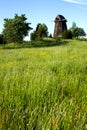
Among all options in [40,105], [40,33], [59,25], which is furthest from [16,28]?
[40,105]

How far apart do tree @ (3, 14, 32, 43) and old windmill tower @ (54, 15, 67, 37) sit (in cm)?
3347

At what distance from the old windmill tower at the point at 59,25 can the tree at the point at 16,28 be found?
3347cm

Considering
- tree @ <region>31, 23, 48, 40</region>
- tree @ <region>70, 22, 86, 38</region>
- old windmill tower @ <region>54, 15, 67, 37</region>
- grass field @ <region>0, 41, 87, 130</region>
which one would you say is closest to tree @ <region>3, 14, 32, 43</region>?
tree @ <region>31, 23, 48, 40</region>

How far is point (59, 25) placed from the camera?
111m

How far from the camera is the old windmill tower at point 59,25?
109812 millimetres

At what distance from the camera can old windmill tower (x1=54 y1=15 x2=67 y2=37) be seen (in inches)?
4323

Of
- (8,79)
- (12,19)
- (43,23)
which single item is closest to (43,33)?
(43,23)

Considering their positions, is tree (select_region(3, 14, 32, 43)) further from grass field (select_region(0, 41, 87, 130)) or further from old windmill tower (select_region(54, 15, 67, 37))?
grass field (select_region(0, 41, 87, 130))

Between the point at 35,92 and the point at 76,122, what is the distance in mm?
1860

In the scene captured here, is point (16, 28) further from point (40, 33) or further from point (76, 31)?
point (76, 31)

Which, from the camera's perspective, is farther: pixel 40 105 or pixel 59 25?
pixel 59 25

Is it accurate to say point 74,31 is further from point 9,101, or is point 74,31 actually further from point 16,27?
point 9,101

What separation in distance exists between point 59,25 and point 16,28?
39571 millimetres

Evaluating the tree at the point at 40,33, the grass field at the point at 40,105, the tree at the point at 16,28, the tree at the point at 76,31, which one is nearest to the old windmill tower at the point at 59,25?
the tree at the point at 76,31
